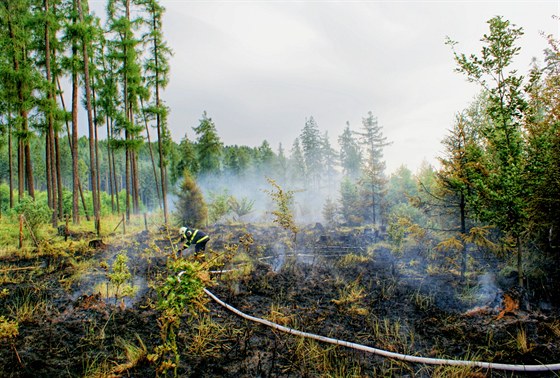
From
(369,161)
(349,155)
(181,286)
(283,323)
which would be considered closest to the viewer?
(181,286)

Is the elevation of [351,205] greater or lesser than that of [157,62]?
lesser

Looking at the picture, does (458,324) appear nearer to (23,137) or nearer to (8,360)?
(8,360)

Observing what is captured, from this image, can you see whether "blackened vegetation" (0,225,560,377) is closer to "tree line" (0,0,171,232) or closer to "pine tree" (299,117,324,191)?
"tree line" (0,0,171,232)

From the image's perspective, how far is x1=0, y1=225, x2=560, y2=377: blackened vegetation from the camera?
3.87 metres

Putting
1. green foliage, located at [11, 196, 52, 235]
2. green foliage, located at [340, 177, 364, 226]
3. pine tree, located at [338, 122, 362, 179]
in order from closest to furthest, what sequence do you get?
green foliage, located at [11, 196, 52, 235] < green foliage, located at [340, 177, 364, 226] < pine tree, located at [338, 122, 362, 179]

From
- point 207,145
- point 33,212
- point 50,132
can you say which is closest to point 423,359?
point 33,212

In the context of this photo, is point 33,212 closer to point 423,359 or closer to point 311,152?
point 423,359

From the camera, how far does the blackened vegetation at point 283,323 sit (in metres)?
3.87

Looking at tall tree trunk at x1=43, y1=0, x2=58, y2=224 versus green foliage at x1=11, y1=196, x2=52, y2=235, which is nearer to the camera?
green foliage at x1=11, y1=196, x2=52, y2=235

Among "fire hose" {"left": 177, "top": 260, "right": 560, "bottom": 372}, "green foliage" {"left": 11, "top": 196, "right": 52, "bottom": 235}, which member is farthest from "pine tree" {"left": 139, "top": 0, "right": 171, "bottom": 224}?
"fire hose" {"left": 177, "top": 260, "right": 560, "bottom": 372}

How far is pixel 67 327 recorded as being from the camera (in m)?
4.50

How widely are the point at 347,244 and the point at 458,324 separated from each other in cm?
695

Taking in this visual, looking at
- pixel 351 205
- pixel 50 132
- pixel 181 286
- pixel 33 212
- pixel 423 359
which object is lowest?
pixel 423 359

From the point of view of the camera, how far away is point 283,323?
512 centimetres
